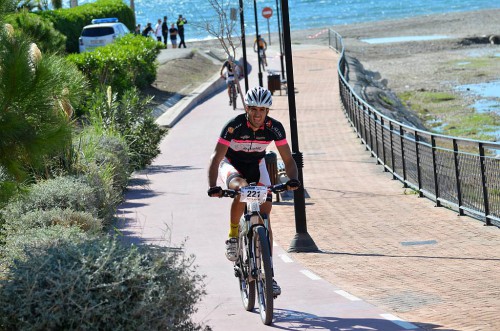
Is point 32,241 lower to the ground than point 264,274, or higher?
higher

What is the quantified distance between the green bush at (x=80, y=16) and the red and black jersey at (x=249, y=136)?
33326 mm

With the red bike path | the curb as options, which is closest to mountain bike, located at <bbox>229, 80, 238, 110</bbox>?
the red bike path

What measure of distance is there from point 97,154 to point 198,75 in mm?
27534

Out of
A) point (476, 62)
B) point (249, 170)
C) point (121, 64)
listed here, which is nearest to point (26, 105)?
point (249, 170)

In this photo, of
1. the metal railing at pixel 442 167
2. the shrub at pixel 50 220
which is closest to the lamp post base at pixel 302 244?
the shrub at pixel 50 220

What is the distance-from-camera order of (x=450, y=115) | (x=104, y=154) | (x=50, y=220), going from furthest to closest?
1. (x=450, y=115)
2. (x=104, y=154)
3. (x=50, y=220)

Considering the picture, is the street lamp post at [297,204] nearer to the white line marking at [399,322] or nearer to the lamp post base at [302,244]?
the lamp post base at [302,244]

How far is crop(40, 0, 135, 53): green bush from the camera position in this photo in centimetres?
4633

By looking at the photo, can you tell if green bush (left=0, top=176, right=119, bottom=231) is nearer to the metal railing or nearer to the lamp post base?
the lamp post base

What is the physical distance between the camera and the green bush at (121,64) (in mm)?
29297

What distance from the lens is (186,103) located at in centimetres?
3353

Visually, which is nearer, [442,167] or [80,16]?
[442,167]

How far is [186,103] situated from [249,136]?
80.1 feet

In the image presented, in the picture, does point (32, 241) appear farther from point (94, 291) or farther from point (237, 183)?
point (94, 291)
